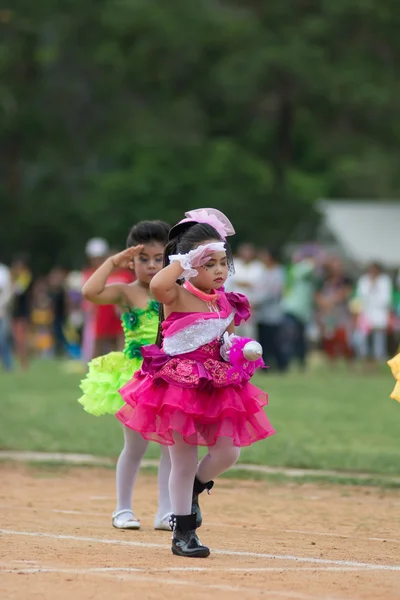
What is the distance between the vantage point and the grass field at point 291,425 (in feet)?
40.7

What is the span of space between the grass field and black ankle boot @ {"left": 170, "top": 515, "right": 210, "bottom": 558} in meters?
4.50

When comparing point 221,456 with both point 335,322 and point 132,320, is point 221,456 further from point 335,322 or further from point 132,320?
point 335,322

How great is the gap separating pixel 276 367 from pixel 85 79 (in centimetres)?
2516

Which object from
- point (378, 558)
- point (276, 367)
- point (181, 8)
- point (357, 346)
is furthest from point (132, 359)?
point (181, 8)

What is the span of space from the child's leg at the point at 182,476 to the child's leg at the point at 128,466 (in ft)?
3.52

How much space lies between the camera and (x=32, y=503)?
953 centimetres

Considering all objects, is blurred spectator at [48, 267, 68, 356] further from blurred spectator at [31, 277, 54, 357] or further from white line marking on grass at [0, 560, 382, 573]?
white line marking on grass at [0, 560, 382, 573]

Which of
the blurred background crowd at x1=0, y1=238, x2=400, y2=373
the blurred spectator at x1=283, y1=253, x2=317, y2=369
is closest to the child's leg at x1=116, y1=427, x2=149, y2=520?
the blurred background crowd at x1=0, y1=238, x2=400, y2=373

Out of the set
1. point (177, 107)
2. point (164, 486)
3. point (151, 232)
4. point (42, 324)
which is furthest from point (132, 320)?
point (177, 107)

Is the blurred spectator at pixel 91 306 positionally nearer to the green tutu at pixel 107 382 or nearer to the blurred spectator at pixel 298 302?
the blurred spectator at pixel 298 302

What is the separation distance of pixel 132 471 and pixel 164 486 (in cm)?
23

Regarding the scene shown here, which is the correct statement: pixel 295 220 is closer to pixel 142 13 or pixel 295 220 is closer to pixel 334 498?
pixel 142 13

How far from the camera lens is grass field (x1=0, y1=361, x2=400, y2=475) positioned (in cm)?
1240

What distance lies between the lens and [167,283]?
24.1 ft
